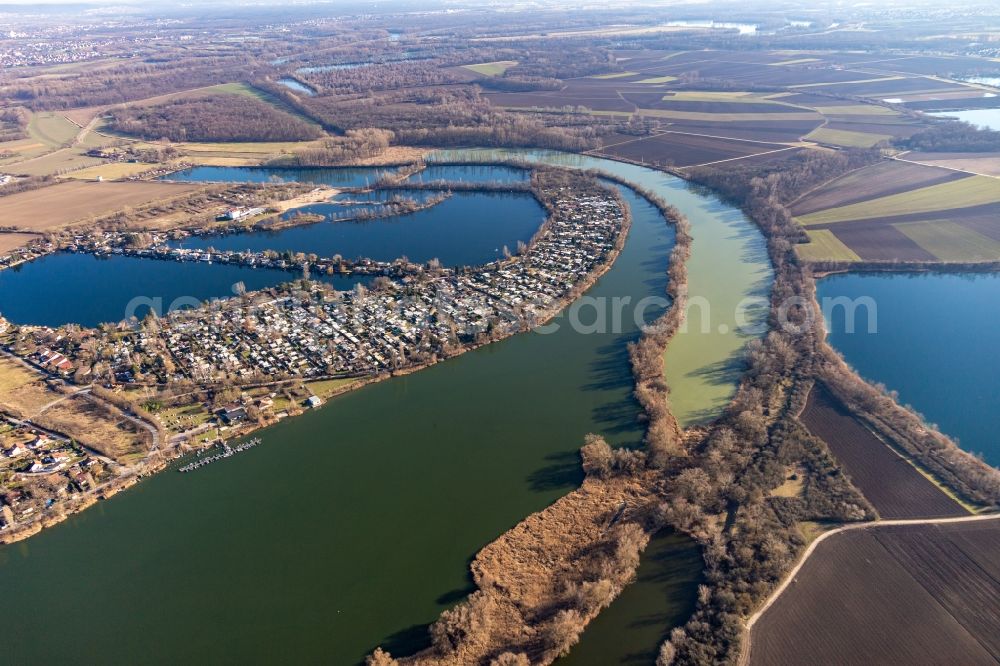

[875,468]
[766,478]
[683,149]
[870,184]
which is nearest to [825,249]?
[870,184]

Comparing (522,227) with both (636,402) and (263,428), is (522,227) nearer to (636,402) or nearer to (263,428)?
(636,402)

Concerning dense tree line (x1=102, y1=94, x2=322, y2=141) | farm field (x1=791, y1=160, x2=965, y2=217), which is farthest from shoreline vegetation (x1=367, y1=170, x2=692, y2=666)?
dense tree line (x1=102, y1=94, x2=322, y2=141)

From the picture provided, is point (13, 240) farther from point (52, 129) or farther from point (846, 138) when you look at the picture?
point (846, 138)

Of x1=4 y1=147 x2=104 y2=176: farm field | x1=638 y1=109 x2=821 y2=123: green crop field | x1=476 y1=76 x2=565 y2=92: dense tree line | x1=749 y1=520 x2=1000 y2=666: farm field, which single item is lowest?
x1=749 y1=520 x2=1000 y2=666: farm field

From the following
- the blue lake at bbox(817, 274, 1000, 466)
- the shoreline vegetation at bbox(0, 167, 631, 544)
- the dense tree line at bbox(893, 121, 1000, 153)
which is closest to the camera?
the shoreline vegetation at bbox(0, 167, 631, 544)

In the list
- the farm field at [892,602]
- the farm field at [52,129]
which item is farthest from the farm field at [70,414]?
the farm field at [52,129]

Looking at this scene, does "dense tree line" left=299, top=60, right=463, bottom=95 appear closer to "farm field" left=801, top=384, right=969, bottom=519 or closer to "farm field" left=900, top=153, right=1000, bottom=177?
"farm field" left=900, top=153, right=1000, bottom=177

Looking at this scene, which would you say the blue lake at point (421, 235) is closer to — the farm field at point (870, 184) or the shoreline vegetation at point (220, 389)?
the shoreline vegetation at point (220, 389)
